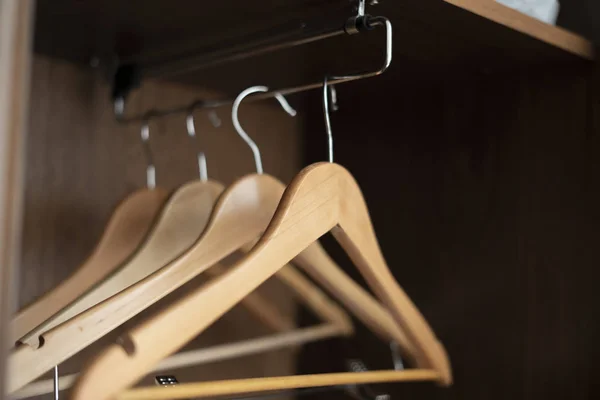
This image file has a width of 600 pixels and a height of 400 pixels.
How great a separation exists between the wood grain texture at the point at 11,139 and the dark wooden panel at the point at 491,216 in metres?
0.61

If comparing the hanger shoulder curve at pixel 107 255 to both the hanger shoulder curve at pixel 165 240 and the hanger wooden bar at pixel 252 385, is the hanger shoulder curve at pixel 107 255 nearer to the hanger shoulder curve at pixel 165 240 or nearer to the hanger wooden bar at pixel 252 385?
the hanger shoulder curve at pixel 165 240

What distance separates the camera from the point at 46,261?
933mm

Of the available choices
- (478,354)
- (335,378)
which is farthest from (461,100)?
(335,378)

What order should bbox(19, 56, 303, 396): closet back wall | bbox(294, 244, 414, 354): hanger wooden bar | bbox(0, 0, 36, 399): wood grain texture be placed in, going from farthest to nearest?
bbox(19, 56, 303, 396): closet back wall, bbox(294, 244, 414, 354): hanger wooden bar, bbox(0, 0, 36, 399): wood grain texture

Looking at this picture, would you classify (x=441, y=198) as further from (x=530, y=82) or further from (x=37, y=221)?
(x=37, y=221)

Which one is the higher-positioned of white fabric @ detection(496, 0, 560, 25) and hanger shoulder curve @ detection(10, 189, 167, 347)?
white fabric @ detection(496, 0, 560, 25)

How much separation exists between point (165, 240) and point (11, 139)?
0.34 m

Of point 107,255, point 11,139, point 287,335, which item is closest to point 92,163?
point 107,255

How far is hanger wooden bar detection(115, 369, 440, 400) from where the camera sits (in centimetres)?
56

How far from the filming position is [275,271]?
2.04 feet

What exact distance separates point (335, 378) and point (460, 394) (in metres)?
0.35

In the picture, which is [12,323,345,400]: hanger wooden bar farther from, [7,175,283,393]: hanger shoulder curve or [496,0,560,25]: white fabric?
[496,0,560,25]: white fabric

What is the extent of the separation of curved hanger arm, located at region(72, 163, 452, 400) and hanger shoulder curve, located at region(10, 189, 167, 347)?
0.63 feet

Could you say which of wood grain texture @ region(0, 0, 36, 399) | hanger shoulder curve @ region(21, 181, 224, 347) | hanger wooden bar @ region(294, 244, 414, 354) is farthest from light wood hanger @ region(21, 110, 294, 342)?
wood grain texture @ region(0, 0, 36, 399)
